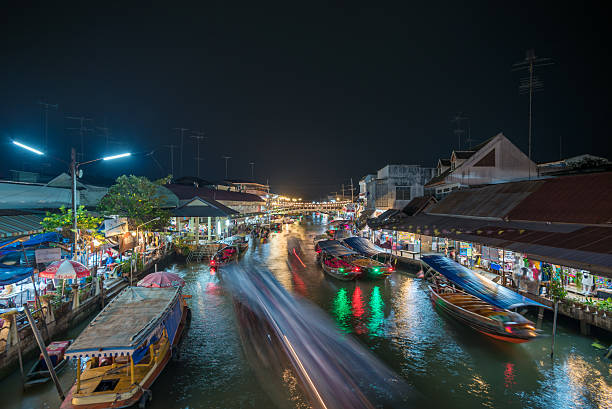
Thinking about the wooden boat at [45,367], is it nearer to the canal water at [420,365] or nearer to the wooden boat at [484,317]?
the canal water at [420,365]

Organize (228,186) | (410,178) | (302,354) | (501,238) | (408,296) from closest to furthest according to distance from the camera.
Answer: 1. (302,354)
2. (501,238)
3. (408,296)
4. (410,178)
5. (228,186)

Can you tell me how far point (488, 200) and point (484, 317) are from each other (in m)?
13.2

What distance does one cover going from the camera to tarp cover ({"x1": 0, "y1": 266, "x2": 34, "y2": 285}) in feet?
42.4

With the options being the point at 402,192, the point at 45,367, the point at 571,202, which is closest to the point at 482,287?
the point at 571,202

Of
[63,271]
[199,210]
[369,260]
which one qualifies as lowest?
[369,260]

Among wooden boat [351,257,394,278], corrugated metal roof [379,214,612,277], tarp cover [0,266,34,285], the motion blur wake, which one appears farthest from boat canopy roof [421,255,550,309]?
tarp cover [0,266,34,285]

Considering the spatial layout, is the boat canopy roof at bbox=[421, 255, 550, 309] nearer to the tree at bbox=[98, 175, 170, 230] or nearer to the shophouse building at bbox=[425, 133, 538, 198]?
the shophouse building at bbox=[425, 133, 538, 198]

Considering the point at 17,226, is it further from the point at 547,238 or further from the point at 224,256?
the point at 547,238

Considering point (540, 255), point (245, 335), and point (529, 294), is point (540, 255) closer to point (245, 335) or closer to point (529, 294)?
point (529, 294)

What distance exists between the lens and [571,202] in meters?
18.0

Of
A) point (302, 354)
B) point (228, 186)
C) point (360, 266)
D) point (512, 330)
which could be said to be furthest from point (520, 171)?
point (228, 186)

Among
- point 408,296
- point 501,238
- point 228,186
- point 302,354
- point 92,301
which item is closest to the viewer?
point 302,354

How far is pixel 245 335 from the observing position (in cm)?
1611

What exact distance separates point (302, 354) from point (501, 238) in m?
13.7
